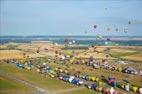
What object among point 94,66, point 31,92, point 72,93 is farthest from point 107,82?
point 94,66

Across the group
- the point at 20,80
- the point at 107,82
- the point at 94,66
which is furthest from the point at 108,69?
the point at 20,80

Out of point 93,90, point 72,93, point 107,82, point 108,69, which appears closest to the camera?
point 72,93

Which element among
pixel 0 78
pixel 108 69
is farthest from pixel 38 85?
pixel 108 69

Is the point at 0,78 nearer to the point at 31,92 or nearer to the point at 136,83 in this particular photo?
the point at 31,92

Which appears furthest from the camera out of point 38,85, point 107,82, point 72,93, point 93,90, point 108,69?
point 108,69

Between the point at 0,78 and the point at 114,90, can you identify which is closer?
the point at 114,90

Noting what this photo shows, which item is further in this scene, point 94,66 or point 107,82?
point 94,66

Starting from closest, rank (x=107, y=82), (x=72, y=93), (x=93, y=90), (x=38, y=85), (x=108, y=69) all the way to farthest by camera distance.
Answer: (x=72, y=93) < (x=93, y=90) < (x=38, y=85) < (x=107, y=82) < (x=108, y=69)

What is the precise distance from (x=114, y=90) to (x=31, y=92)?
15.0 meters

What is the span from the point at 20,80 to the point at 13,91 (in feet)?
44.8

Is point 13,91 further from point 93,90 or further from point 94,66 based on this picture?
point 94,66

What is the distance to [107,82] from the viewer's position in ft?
231

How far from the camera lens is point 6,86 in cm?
6284

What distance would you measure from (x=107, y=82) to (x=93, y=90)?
9.24m
